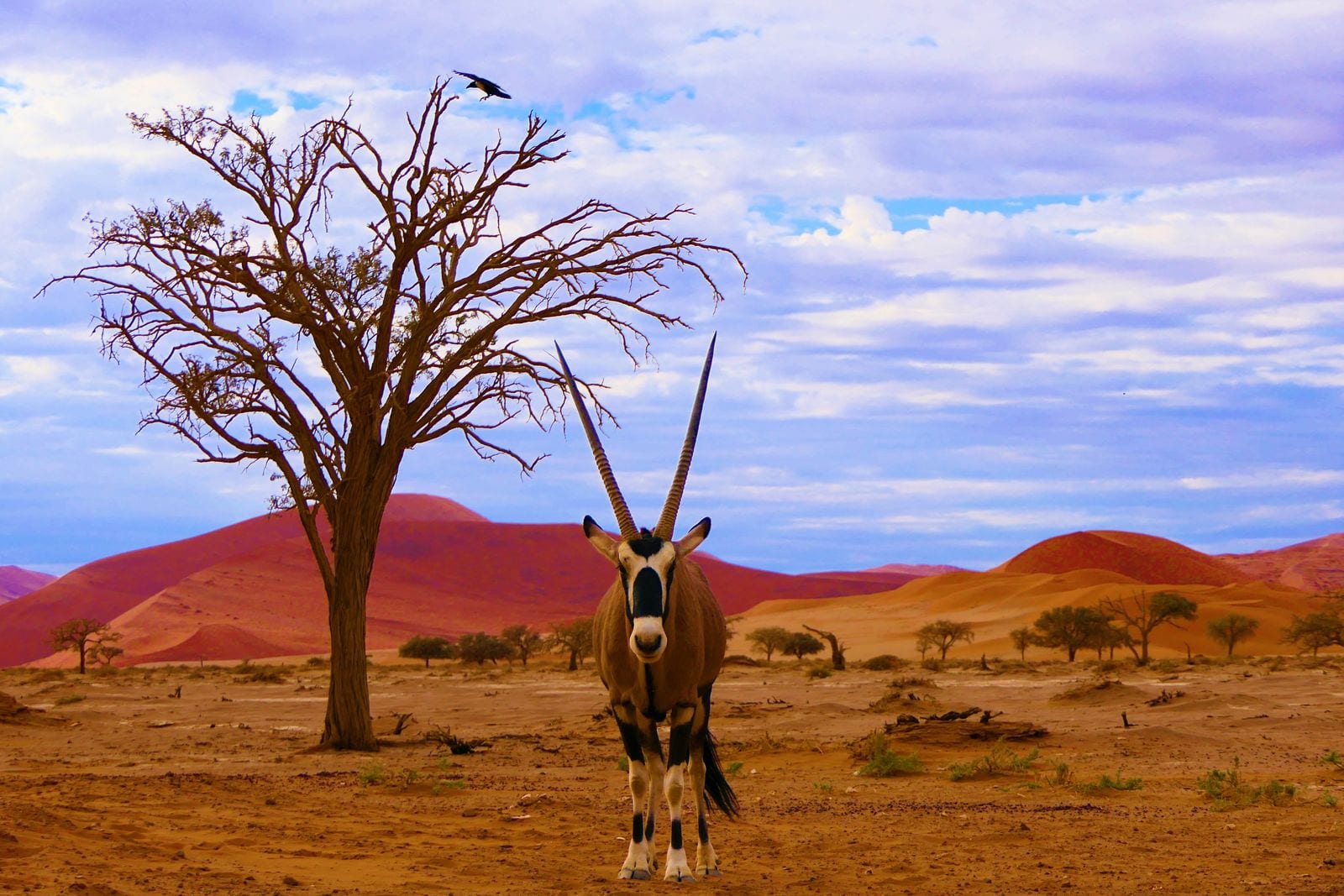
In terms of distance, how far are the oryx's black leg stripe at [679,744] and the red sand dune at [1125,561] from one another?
3644 inches

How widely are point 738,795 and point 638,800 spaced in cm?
442

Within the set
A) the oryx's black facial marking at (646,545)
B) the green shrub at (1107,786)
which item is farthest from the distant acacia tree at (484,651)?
the oryx's black facial marking at (646,545)

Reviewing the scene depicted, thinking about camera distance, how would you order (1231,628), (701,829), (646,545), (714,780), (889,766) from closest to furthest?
(646,545)
(701,829)
(714,780)
(889,766)
(1231,628)

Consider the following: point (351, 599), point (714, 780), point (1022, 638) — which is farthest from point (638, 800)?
point (1022, 638)

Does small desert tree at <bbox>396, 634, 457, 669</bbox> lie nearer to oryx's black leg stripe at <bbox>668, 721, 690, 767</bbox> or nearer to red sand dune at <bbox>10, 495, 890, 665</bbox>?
red sand dune at <bbox>10, 495, 890, 665</bbox>

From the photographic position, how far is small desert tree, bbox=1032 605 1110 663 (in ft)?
141

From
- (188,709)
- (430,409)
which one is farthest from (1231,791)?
(188,709)

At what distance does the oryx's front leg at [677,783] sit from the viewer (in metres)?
7.22

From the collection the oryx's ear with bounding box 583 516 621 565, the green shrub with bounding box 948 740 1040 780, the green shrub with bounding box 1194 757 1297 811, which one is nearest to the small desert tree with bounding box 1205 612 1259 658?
the green shrub with bounding box 948 740 1040 780

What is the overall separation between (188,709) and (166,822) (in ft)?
50.5

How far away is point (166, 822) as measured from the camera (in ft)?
27.6

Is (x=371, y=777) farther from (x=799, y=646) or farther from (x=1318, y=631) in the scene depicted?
(x=799, y=646)

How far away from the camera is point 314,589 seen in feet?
289

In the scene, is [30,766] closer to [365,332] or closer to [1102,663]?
[365,332]
